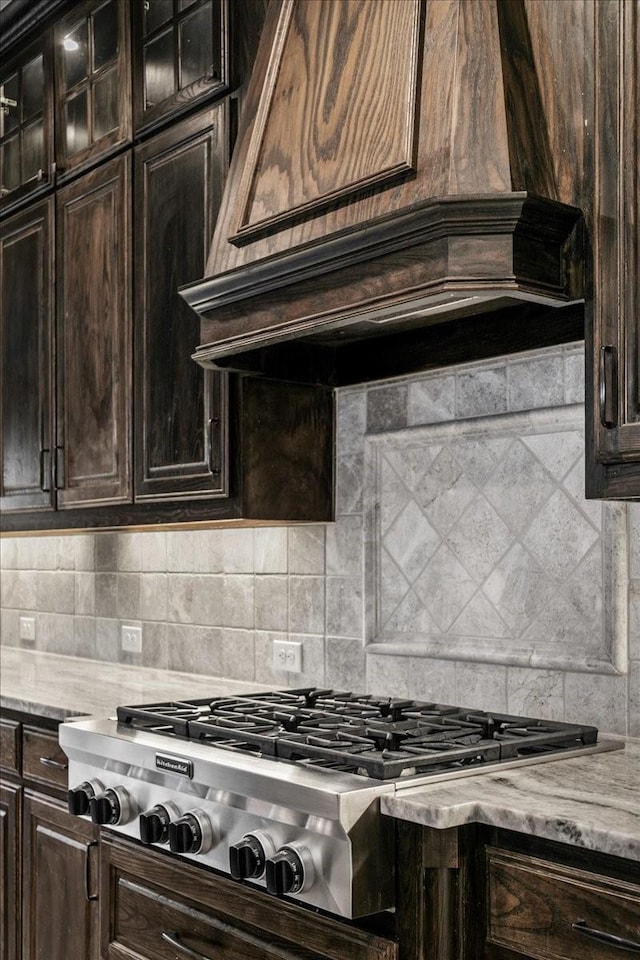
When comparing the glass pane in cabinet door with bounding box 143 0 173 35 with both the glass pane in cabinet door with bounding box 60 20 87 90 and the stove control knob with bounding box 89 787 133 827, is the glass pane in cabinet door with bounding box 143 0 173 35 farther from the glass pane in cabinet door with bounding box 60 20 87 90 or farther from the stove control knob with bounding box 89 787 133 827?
the stove control knob with bounding box 89 787 133 827

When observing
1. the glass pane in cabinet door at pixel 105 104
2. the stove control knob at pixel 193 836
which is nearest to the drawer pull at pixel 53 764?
the stove control knob at pixel 193 836

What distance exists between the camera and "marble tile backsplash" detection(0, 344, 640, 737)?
2.09 metres

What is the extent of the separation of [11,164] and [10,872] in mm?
A: 2154

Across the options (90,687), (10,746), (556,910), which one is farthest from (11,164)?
(556,910)

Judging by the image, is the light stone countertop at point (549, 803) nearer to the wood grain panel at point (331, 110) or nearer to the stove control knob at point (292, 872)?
the stove control knob at point (292, 872)

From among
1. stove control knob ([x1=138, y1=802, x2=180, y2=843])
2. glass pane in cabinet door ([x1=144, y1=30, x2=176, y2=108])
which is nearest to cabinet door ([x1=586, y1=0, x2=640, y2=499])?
stove control knob ([x1=138, y1=802, x2=180, y2=843])

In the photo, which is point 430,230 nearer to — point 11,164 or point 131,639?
point 131,639

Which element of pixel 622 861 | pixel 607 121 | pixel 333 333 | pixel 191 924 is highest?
pixel 607 121

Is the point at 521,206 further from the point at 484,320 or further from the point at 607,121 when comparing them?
the point at 484,320

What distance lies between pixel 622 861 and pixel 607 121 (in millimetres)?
1108

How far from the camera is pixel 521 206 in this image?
1.74 meters

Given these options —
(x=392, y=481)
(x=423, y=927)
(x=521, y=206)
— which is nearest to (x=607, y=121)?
(x=521, y=206)

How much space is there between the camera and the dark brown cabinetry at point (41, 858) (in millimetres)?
2439

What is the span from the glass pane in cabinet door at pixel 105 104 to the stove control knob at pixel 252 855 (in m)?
1.99
